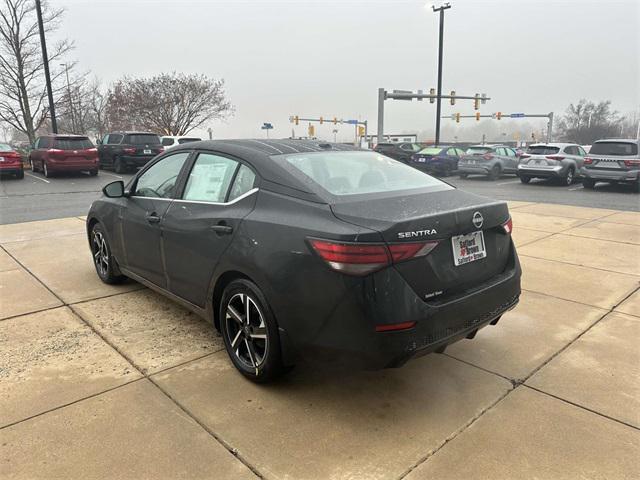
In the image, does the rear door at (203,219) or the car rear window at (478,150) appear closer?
the rear door at (203,219)

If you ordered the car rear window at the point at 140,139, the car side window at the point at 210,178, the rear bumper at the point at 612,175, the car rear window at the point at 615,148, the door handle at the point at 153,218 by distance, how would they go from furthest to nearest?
the car rear window at the point at 140,139, the car rear window at the point at 615,148, the rear bumper at the point at 612,175, the door handle at the point at 153,218, the car side window at the point at 210,178

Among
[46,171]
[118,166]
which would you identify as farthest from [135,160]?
[46,171]

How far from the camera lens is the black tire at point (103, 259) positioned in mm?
4789

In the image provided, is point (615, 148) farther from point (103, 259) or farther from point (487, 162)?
point (103, 259)

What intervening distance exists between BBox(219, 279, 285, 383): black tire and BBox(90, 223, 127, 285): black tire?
212 cm

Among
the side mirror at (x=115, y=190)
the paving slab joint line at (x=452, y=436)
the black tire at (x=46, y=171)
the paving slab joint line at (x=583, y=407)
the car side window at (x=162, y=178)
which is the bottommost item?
the paving slab joint line at (x=583, y=407)

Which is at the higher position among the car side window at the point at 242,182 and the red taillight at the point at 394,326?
the car side window at the point at 242,182

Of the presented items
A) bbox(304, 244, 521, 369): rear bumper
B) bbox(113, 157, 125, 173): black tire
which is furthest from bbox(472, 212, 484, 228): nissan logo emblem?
bbox(113, 157, 125, 173): black tire

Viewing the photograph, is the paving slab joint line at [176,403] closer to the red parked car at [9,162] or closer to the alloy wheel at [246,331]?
the alloy wheel at [246,331]

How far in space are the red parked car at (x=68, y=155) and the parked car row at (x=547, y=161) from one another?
46.6ft

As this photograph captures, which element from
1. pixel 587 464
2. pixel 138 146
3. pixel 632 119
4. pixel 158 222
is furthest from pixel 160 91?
pixel 632 119

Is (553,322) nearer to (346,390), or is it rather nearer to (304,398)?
(346,390)

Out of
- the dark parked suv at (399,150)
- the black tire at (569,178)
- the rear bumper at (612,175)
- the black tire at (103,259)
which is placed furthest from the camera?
A: the dark parked suv at (399,150)

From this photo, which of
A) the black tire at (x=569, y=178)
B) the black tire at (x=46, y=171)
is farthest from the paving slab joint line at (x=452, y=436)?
the black tire at (x=46, y=171)
